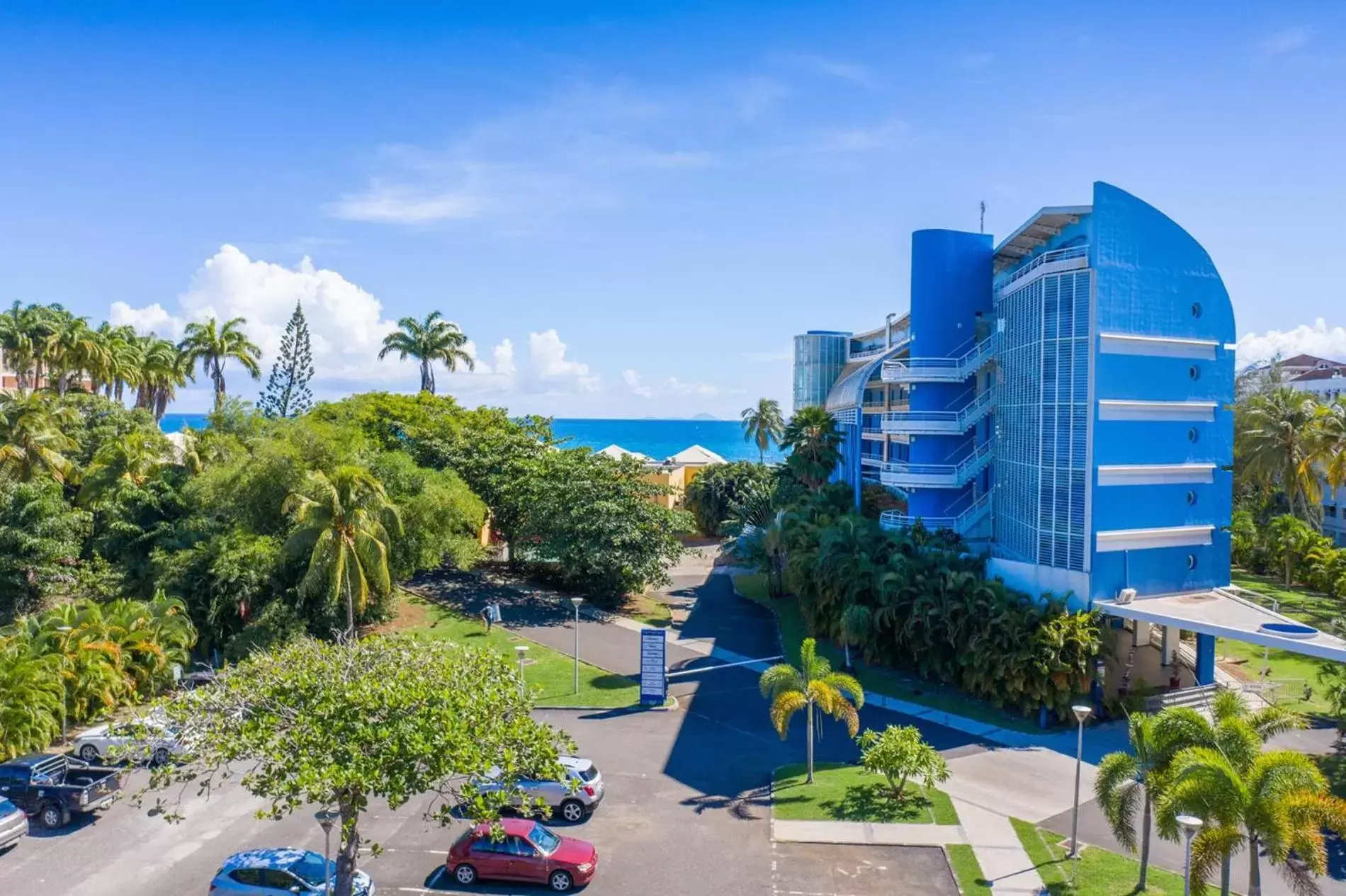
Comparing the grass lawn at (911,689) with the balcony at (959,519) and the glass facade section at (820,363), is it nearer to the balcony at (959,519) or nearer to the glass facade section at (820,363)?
the balcony at (959,519)

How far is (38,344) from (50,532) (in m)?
29.9

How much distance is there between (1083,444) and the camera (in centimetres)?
3042

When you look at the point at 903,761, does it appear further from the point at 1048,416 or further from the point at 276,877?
the point at 1048,416

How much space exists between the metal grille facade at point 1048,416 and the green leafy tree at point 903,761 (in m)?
11.6

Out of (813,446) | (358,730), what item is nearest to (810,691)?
(358,730)

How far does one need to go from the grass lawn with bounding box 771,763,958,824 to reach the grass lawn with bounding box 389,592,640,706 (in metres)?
8.14

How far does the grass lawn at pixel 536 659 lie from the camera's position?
1219 inches

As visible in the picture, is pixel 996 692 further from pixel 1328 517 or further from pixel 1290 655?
pixel 1328 517

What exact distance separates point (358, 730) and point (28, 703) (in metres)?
16.5

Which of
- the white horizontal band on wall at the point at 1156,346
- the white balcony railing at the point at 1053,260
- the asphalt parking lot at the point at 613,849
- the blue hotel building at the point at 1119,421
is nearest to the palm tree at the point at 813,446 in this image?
the blue hotel building at the point at 1119,421

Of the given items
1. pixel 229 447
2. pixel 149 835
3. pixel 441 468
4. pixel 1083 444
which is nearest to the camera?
A: pixel 149 835

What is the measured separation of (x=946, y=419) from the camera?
38.2 meters

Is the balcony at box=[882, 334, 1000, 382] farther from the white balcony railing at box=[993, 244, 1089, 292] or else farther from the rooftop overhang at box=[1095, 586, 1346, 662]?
the rooftop overhang at box=[1095, 586, 1346, 662]

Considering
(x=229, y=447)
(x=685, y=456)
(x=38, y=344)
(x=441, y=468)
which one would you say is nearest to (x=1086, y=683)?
(x=441, y=468)
